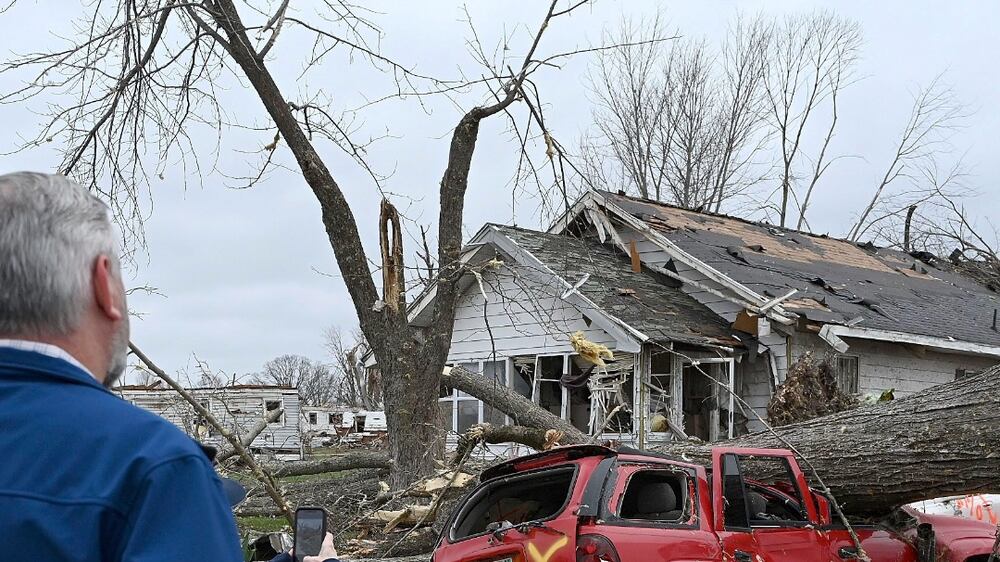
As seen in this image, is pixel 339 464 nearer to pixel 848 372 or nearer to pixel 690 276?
pixel 690 276

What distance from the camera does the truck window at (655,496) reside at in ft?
21.9

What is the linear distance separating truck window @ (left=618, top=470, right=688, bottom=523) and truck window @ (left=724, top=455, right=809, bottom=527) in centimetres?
33

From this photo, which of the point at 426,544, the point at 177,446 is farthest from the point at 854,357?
the point at 177,446

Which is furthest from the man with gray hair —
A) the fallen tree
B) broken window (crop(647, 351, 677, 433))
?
broken window (crop(647, 351, 677, 433))

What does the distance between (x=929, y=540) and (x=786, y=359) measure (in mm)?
7454

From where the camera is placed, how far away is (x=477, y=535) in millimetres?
6562

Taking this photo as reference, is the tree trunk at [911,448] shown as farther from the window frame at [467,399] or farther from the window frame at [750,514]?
the window frame at [467,399]

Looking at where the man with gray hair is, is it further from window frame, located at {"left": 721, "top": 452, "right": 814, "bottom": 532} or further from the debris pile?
the debris pile

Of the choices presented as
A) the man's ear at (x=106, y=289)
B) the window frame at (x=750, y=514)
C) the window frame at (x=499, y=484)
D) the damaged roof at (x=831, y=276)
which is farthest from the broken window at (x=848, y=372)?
the man's ear at (x=106, y=289)

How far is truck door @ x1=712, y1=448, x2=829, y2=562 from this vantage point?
6547mm

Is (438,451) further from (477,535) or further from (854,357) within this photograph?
(854,357)

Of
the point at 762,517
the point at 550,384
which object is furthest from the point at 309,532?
the point at 550,384

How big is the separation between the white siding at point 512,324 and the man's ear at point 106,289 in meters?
14.1

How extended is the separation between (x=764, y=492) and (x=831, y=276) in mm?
11604
